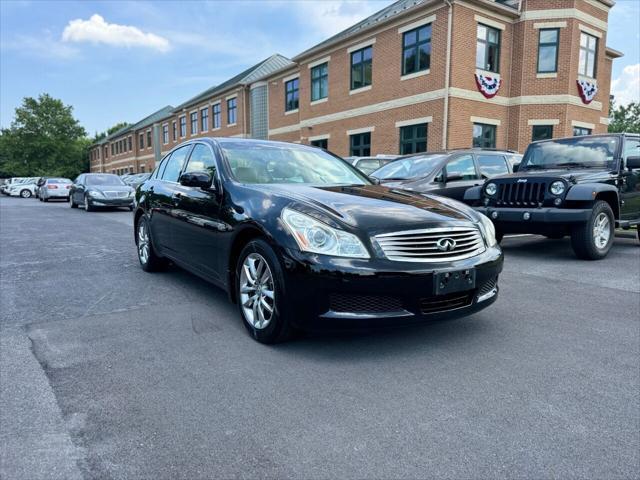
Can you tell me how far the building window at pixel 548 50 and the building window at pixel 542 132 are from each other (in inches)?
84.6

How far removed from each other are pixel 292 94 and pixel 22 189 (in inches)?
1063

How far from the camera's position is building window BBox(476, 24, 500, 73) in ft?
58.3

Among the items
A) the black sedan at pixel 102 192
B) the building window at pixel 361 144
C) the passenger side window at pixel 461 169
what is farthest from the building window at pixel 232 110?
the passenger side window at pixel 461 169

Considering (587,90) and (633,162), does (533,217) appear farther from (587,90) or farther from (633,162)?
(587,90)

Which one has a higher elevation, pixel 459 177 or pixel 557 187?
pixel 459 177

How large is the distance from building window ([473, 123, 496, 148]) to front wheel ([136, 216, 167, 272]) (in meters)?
14.9

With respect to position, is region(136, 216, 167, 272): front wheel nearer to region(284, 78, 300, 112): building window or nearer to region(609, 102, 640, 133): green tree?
region(284, 78, 300, 112): building window

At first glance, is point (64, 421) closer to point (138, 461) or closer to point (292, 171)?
point (138, 461)

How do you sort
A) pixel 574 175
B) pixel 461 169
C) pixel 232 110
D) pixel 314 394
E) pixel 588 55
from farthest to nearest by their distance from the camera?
1. pixel 232 110
2. pixel 588 55
3. pixel 461 169
4. pixel 574 175
5. pixel 314 394

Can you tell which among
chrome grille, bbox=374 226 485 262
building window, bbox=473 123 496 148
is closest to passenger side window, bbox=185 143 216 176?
chrome grille, bbox=374 226 485 262

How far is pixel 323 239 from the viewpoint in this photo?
10.1ft

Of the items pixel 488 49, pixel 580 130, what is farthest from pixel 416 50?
pixel 580 130

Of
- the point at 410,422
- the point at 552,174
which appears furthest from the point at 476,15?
the point at 410,422

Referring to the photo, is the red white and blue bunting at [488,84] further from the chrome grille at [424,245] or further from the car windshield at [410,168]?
the chrome grille at [424,245]
